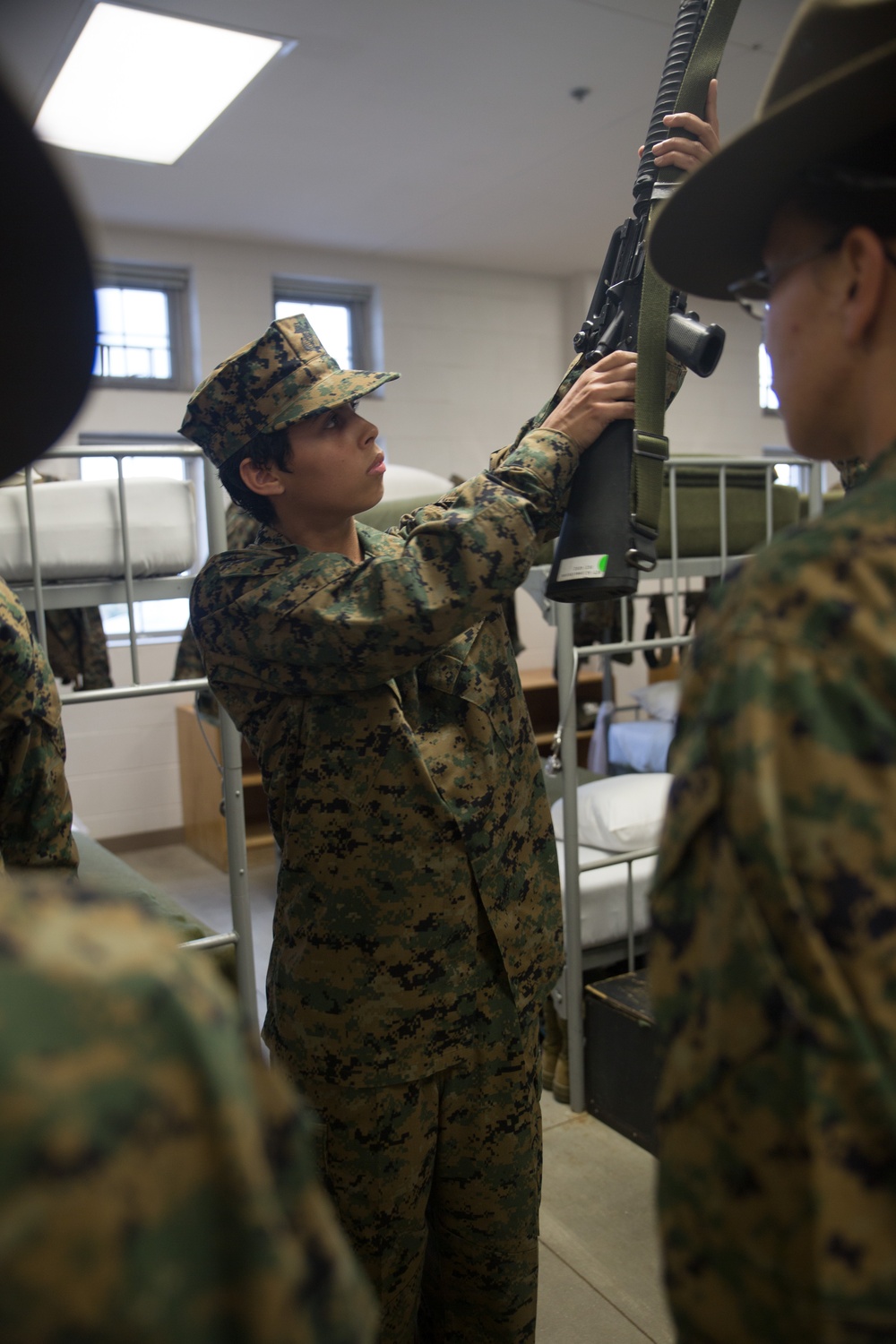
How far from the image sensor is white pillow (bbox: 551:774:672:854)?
277 cm

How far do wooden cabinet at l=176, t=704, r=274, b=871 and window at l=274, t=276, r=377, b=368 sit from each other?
2291 mm

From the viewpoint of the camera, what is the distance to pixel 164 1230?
33 cm

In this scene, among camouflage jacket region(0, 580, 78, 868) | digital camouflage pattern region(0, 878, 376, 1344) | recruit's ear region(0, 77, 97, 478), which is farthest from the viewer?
camouflage jacket region(0, 580, 78, 868)

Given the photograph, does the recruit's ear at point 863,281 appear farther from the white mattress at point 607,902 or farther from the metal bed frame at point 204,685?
the white mattress at point 607,902

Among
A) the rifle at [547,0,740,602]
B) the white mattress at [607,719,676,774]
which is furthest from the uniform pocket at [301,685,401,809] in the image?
the white mattress at [607,719,676,774]

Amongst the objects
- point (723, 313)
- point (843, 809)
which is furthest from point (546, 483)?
point (723, 313)

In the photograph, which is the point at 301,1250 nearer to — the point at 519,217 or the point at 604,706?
the point at 604,706

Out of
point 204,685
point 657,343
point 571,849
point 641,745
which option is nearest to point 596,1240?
point 571,849

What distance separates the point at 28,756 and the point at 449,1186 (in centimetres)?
87

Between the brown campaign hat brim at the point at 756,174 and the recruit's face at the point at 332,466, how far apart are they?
2.21ft

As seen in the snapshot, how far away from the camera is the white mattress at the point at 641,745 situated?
430 centimetres

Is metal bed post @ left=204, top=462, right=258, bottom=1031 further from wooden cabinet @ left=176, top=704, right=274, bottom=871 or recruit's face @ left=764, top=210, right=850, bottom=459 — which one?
wooden cabinet @ left=176, top=704, right=274, bottom=871

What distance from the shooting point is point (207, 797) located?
4.98m

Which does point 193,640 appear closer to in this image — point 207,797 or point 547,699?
point 207,797
